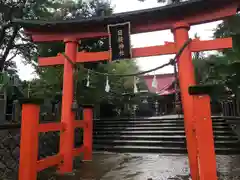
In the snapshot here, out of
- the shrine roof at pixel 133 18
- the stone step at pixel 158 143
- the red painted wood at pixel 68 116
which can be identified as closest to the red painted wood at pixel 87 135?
the red painted wood at pixel 68 116

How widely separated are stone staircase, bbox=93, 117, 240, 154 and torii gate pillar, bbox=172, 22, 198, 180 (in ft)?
14.7

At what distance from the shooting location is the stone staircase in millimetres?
9352

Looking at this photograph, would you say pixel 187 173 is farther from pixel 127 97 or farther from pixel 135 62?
pixel 135 62

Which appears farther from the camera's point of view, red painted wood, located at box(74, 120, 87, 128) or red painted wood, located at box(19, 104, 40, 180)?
red painted wood, located at box(74, 120, 87, 128)

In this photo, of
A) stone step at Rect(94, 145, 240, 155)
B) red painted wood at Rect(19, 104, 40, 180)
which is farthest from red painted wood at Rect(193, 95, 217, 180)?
stone step at Rect(94, 145, 240, 155)

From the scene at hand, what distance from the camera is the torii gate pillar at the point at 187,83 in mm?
4938

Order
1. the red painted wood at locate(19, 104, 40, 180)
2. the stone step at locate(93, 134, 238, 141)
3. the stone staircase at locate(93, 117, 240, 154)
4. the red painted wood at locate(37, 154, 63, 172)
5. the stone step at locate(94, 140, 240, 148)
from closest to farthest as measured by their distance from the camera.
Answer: the red painted wood at locate(19, 104, 40, 180), the red painted wood at locate(37, 154, 63, 172), the stone step at locate(94, 140, 240, 148), the stone staircase at locate(93, 117, 240, 154), the stone step at locate(93, 134, 238, 141)

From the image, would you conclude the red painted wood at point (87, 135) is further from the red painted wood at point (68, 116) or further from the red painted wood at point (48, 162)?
the red painted wood at point (48, 162)

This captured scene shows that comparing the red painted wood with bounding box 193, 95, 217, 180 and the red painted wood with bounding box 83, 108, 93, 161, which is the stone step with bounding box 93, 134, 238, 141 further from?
the red painted wood with bounding box 193, 95, 217, 180

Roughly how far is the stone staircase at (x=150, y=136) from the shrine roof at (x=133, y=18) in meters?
5.84

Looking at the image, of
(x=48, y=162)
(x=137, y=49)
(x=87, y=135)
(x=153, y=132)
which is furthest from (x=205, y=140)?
(x=153, y=132)

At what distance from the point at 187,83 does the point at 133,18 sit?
2.15 m

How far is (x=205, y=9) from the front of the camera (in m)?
5.29

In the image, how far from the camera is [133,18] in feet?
18.5
